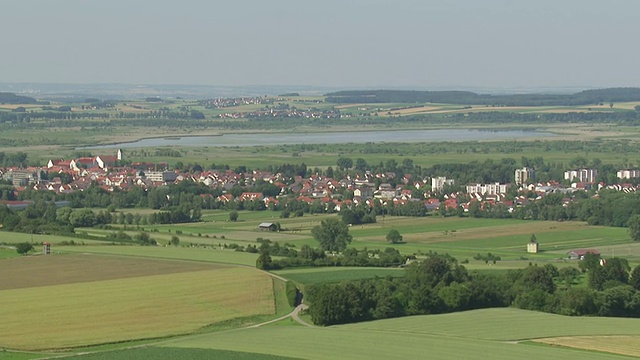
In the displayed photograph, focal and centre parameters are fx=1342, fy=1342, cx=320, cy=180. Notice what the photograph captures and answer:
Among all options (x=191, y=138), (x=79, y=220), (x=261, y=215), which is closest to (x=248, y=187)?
(x=261, y=215)

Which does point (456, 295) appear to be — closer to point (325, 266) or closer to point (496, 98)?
point (325, 266)

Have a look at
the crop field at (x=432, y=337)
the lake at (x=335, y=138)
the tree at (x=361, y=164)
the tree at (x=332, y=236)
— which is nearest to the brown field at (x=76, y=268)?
the crop field at (x=432, y=337)

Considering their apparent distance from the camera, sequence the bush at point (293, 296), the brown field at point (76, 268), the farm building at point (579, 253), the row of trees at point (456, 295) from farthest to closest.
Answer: the farm building at point (579, 253) < the brown field at point (76, 268) < the bush at point (293, 296) < the row of trees at point (456, 295)

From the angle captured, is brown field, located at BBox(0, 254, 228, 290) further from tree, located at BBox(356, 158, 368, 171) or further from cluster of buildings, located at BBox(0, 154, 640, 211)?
tree, located at BBox(356, 158, 368, 171)

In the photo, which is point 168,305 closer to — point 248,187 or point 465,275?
point 465,275

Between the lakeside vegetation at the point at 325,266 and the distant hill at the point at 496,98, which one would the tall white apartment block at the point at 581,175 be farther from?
the distant hill at the point at 496,98

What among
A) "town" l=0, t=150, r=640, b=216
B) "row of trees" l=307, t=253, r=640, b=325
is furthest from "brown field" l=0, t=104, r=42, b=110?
"row of trees" l=307, t=253, r=640, b=325

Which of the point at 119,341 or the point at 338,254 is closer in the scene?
the point at 119,341
